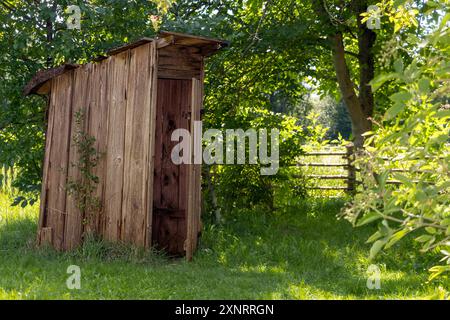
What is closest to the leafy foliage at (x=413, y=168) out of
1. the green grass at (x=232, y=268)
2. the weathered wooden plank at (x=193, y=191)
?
the green grass at (x=232, y=268)

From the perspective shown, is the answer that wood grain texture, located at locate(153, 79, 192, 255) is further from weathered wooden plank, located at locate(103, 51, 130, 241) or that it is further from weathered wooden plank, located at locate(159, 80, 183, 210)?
weathered wooden plank, located at locate(103, 51, 130, 241)

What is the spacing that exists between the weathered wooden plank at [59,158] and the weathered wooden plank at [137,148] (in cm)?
A: 125

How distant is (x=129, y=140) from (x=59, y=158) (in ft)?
4.94

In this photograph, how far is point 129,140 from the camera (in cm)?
725

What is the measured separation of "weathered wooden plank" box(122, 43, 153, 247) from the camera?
6980 mm

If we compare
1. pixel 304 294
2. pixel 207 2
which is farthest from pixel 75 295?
pixel 207 2

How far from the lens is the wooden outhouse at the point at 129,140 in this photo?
23.2 feet

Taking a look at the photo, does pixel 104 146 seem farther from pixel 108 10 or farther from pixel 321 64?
pixel 321 64

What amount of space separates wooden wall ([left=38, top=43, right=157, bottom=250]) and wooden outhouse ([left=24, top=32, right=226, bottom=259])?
12mm

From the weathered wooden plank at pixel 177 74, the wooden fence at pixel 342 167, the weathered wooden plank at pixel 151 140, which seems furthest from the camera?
the wooden fence at pixel 342 167

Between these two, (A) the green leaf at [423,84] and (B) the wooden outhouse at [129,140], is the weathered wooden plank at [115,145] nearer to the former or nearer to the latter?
(B) the wooden outhouse at [129,140]

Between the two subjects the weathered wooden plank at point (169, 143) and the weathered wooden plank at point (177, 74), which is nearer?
the weathered wooden plank at point (177, 74)

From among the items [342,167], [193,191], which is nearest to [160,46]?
[193,191]

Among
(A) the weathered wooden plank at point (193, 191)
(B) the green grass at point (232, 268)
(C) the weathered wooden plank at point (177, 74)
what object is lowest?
(B) the green grass at point (232, 268)
